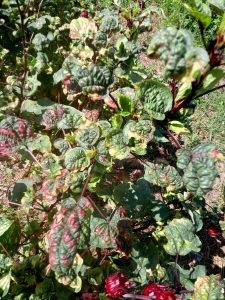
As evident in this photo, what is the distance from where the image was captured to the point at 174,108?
151 cm

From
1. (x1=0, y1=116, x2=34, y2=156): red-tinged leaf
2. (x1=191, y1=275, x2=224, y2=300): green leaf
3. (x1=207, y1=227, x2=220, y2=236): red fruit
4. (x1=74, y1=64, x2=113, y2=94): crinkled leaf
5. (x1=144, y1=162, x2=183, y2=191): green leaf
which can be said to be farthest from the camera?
(x1=207, y1=227, x2=220, y2=236): red fruit

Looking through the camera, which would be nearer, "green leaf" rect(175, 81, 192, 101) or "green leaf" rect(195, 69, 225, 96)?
"green leaf" rect(195, 69, 225, 96)

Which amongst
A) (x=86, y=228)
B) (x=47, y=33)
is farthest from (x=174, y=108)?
(x=47, y=33)

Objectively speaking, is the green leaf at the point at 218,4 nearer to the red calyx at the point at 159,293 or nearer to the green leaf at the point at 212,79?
the green leaf at the point at 212,79

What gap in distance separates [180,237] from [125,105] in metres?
0.66

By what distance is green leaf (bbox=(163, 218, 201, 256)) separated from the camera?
175 cm

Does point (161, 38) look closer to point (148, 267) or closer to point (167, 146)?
point (148, 267)

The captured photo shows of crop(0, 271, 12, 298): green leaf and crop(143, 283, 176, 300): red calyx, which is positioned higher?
crop(143, 283, 176, 300): red calyx

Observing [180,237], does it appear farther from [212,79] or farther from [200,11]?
[200,11]

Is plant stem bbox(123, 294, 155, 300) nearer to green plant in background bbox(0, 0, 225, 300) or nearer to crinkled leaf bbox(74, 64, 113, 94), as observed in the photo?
green plant in background bbox(0, 0, 225, 300)

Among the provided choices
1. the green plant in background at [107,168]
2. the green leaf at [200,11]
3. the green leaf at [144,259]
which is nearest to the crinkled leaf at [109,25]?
the green plant in background at [107,168]

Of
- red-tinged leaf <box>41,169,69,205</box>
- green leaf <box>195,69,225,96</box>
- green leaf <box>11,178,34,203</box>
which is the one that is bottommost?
green leaf <box>11,178,34,203</box>

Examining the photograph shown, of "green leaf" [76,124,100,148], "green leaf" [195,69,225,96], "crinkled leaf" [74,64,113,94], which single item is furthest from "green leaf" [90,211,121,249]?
"green leaf" [195,69,225,96]

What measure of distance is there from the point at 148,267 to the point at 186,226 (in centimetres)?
28
